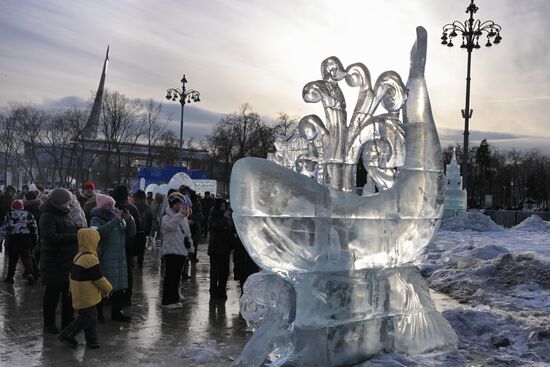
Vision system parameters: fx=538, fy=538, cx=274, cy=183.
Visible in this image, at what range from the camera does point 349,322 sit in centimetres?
532

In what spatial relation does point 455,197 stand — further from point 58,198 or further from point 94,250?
point 94,250

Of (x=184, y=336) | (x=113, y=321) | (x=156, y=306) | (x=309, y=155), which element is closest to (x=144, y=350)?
(x=184, y=336)

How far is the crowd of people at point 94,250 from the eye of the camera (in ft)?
19.6

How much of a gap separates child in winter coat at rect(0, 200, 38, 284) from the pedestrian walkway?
388mm

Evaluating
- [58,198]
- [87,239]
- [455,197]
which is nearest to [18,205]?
[58,198]

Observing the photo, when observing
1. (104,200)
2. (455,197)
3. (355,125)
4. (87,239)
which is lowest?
(87,239)

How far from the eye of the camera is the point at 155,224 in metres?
14.8

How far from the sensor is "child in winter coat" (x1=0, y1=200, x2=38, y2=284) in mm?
9805

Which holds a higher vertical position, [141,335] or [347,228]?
[347,228]

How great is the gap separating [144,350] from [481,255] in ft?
30.4

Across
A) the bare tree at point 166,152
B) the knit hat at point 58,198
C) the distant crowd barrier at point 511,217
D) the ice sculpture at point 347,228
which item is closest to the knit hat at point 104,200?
the knit hat at point 58,198

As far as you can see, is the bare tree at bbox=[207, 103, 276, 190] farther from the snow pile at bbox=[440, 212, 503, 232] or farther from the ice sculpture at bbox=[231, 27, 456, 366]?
the ice sculpture at bbox=[231, 27, 456, 366]

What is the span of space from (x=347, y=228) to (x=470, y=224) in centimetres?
2119

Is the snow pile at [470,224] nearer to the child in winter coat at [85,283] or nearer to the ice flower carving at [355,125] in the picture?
the ice flower carving at [355,125]
